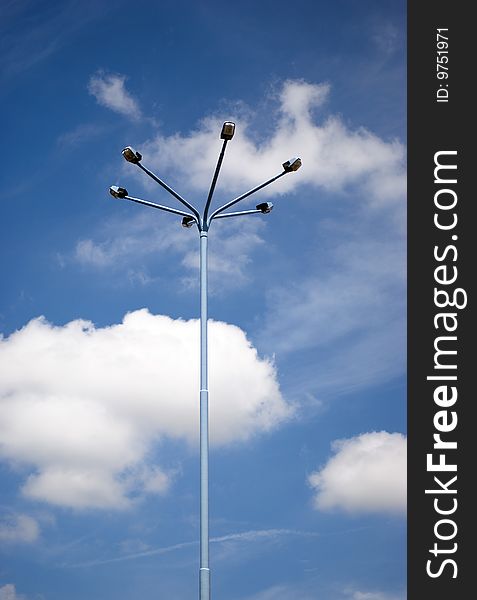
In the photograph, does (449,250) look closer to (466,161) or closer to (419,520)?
(466,161)

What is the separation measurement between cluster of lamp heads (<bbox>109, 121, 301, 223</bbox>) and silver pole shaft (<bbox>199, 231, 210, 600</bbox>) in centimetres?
162

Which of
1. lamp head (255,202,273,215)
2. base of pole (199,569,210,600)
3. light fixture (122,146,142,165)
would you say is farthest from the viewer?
lamp head (255,202,273,215)

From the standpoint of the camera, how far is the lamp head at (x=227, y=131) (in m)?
20.6

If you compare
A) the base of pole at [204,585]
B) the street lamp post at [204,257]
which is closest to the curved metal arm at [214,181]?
the street lamp post at [204,257]

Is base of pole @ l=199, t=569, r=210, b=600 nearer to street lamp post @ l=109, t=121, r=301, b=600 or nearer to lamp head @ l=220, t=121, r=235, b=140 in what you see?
street lamp post @ l=109, t=121, r=301, b=600

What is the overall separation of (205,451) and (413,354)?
577 centimetres

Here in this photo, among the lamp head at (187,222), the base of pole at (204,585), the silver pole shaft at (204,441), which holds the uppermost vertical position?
the lamp head at (187,222)

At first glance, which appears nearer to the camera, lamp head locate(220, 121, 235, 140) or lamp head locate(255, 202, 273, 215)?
lamp head locate(220, 121, 235, 140)

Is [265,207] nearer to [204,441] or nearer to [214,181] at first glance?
[214,181]

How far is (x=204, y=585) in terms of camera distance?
18.5 metres

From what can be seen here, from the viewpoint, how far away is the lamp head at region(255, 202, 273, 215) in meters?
23.0

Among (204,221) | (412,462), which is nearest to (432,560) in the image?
(412,462)

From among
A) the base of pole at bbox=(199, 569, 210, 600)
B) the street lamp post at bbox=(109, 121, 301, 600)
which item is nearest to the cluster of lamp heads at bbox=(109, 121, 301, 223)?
the street lamp post at bbox=(109, 121, 301, 600)

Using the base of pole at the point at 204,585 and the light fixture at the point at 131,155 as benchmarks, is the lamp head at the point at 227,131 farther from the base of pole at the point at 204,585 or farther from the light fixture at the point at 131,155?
the base of pole at the point at 204,585
